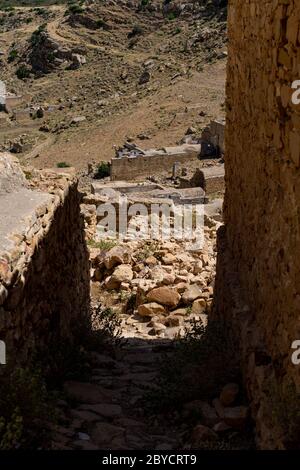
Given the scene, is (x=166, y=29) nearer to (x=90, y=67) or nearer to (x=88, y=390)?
(x=90, y=67)

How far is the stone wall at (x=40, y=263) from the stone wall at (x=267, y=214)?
148 centimetres

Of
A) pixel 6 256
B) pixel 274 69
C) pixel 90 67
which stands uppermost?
pixel 90 67

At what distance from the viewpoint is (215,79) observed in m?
34.6

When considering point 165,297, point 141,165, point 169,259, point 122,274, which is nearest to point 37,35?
point 141,165

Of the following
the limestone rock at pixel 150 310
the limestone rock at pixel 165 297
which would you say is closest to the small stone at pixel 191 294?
the limestone rock at pixel 165 297

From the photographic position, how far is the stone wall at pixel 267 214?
132 inches

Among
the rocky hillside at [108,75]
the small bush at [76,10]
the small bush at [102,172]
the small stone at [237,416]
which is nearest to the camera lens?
→ the small stone at [237,416]

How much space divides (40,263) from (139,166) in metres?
19.3

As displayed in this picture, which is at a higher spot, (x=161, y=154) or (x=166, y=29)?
(x=166, y=29)

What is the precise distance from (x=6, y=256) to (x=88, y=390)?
1.37 m

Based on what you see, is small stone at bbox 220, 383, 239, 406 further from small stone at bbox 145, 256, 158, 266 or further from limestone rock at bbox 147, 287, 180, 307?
small stone at bbox 145, 256, 158, 266

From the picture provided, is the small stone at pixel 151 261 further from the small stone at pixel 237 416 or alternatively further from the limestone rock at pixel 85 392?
the small stone at pixel 237 416

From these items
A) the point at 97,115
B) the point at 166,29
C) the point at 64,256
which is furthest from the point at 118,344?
the point at 166,29

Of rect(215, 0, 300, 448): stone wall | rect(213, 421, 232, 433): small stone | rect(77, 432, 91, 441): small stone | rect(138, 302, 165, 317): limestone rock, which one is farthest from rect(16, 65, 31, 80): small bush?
rect(213, 421, 232, 433): small stone
